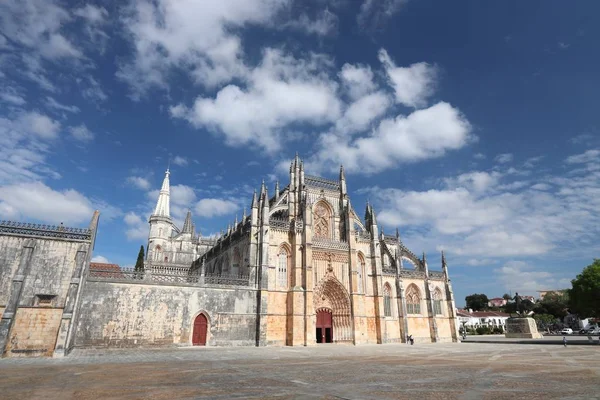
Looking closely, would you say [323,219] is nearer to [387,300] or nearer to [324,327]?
[324,327]

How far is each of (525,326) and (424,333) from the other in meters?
12.0

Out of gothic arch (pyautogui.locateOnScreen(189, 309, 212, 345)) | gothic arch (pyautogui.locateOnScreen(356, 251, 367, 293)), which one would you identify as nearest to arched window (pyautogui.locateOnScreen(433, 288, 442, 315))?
gothic arch (pyautogui.locateOnScreen(356, 251, 367, 293))

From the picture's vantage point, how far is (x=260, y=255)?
31.6m

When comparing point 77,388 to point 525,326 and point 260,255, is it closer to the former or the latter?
point 260,255

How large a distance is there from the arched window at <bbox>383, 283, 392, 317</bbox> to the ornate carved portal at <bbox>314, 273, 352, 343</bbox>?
19.5 feet

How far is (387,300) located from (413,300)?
4.18 metres

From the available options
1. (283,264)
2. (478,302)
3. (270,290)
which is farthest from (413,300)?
(478,302)

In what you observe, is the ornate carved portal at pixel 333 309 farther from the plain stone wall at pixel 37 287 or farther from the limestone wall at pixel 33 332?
the limestone wall at pixel 33 332

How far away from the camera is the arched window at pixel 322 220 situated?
127 ft

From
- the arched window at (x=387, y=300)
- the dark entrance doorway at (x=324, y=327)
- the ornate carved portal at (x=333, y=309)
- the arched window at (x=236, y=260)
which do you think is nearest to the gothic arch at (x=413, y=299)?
the arched window at (x=387, y=300)

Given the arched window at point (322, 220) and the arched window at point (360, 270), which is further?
the arched window at point (322, 220)

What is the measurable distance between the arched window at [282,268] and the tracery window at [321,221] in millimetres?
5938

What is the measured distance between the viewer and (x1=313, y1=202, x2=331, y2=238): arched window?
127ft

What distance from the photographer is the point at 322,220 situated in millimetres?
39219
